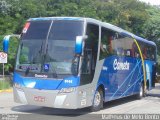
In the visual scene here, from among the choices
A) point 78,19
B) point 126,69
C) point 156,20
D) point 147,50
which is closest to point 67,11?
point 156,20

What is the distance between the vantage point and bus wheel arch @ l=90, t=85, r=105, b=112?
1485cm

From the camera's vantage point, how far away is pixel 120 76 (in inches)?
692

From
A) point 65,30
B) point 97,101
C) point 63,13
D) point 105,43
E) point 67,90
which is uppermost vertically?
point 63,13

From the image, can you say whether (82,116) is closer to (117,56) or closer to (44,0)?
(117,56)

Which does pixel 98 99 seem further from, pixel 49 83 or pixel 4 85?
pixel 4 85

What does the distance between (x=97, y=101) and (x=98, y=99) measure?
0.39ft

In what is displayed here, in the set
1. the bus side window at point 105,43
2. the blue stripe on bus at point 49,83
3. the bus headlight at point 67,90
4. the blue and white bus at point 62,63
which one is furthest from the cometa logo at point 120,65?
the bus headlight at point 67,90

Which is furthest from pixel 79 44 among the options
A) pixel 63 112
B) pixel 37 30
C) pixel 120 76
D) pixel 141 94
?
pixel 141 94

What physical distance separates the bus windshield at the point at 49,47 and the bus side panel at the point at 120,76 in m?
2.17

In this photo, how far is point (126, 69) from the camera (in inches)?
723

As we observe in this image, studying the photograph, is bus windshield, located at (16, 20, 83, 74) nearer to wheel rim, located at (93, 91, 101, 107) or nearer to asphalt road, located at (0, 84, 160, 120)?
asphalt road, located at (0, 84, 160, 120)

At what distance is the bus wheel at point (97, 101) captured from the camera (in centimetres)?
1485

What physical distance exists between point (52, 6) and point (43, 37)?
89.7 ft

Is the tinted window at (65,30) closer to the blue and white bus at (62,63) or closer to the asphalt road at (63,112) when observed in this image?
the blue and white bus at (62,63)
